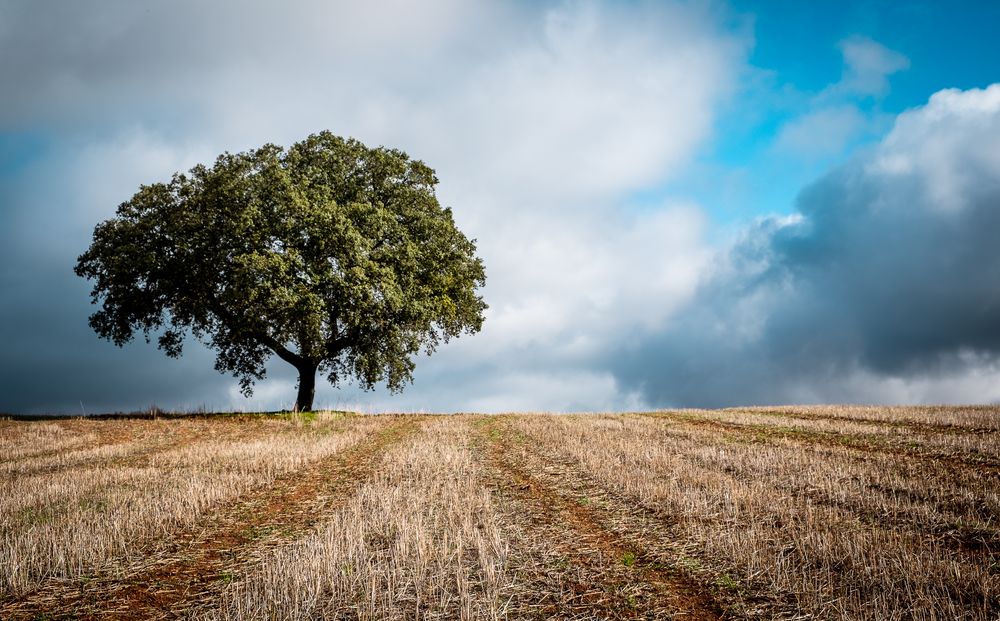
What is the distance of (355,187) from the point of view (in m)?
37.2

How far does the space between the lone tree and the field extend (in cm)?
1295

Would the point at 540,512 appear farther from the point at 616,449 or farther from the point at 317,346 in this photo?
the point at 317,346

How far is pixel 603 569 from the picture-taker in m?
8.79

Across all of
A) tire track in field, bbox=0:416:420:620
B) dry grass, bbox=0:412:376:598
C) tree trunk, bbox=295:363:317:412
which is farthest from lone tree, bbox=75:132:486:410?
tire track in field, bbox=0:416:420:620

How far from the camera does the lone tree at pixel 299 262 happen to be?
107 ft

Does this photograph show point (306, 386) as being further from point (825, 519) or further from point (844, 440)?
point (825, 519)

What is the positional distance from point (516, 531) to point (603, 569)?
2.34 m

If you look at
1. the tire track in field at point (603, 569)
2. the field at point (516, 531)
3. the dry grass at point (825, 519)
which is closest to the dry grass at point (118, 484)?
the field at point (516, 531)

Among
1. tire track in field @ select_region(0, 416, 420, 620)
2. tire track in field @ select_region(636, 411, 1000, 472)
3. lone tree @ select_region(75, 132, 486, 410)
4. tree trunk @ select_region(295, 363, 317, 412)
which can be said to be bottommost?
tire track in field @ select_region(0, 416, 420, 620)

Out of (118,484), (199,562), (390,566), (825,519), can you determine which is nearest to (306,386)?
(118,484)

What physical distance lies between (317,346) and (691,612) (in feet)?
96.0

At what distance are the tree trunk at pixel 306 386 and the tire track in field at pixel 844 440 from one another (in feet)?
78.0

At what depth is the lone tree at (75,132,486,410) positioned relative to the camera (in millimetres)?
32688

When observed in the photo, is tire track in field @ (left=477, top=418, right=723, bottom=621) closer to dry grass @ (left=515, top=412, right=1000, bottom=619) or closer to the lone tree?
dry grass @ (left=515, top=412, right=1000, bottom=619)
